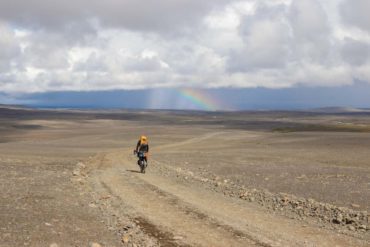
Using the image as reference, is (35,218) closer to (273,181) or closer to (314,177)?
(273,181)

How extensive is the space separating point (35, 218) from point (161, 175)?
1441 centimetres

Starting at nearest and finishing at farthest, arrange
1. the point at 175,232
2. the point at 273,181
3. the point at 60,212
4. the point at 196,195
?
the point at 175,232 < the point at 60,212 < the point at 196,195 < the point at 273,181

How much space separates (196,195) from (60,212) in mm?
6744

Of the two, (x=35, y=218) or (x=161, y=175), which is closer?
(x=35, y=218)

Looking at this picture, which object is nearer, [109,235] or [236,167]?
[109,235]

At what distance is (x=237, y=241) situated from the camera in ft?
42.7

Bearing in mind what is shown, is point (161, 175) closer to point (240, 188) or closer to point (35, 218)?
point (240, 188)

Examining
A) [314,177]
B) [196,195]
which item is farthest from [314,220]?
[314,177]

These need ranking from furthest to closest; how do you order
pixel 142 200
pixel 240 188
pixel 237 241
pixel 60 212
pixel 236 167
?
pixel 236 167
pixel 240 188
pixel 142 200
pixel 60 212
pixel 237 241

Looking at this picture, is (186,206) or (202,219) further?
(186,206)

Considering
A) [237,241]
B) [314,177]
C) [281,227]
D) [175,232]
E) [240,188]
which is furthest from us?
[314,177]

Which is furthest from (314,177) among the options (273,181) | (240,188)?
(240,188)

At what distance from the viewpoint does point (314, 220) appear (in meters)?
16.4

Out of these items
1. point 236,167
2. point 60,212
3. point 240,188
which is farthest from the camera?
point 236,167
